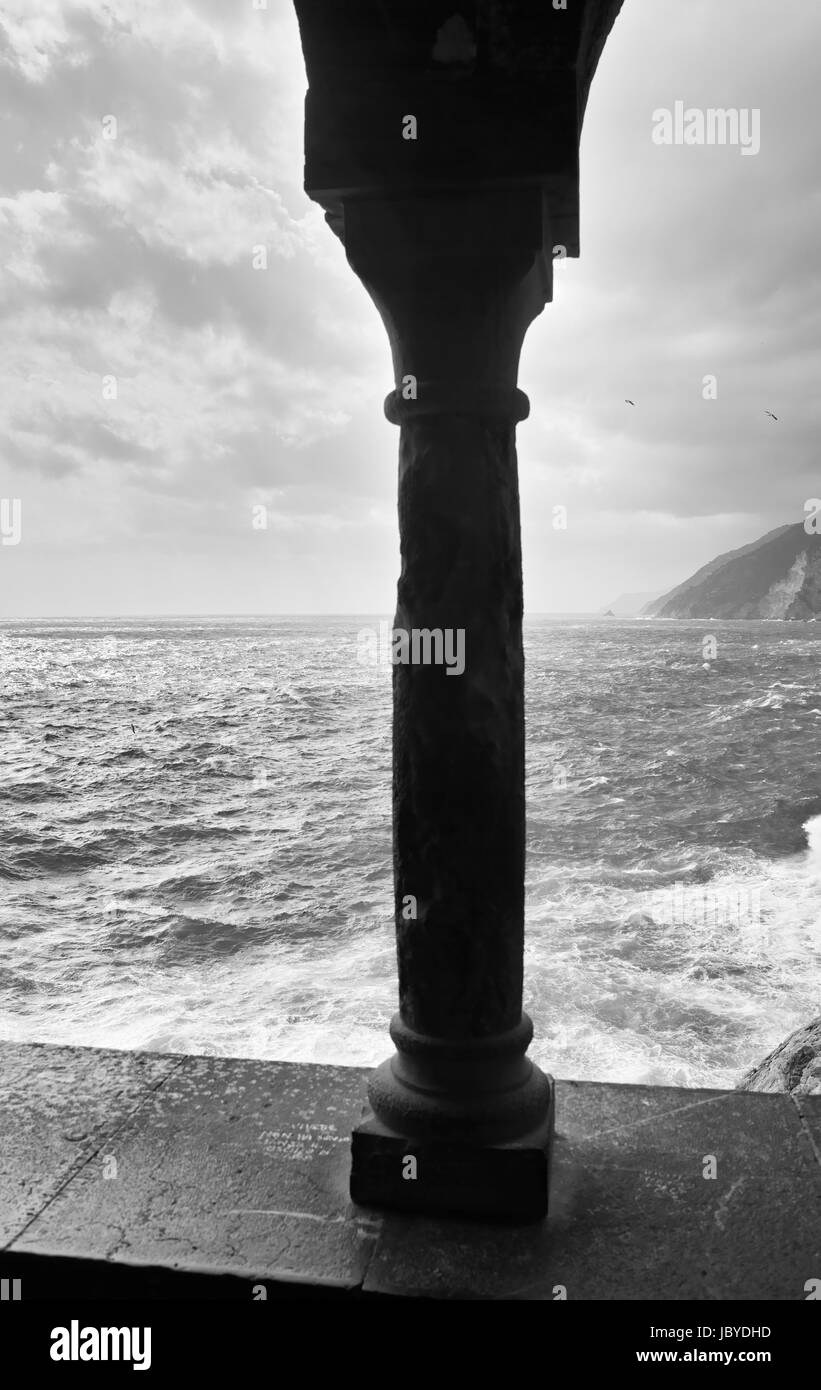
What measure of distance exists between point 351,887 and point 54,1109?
47.4 ft

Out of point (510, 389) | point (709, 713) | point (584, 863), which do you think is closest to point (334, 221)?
point (510, 389)

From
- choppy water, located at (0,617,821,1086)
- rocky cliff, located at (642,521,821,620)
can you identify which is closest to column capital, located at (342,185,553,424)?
choppy water, located at (0,617,821,1086)

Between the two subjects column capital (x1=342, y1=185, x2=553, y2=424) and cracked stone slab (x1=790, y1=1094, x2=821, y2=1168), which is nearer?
column capital (x1=342, y1=185, x2=553, y2=424)

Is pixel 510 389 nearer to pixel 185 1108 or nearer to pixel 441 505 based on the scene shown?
pixel 441 505

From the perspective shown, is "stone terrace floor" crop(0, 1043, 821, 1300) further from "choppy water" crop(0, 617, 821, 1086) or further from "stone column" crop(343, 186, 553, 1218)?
"choppy water" crop(0, 617, 821, 1086)

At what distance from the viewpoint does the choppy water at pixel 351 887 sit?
37.9 feet

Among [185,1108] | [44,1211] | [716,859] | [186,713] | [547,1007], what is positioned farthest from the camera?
[186,713]

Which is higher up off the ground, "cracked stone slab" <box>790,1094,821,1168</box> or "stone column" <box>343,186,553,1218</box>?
"stone column" <box>343,186,553,1218</box>

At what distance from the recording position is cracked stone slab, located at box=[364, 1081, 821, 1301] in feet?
7.18

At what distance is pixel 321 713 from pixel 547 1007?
103 feet

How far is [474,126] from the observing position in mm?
2355

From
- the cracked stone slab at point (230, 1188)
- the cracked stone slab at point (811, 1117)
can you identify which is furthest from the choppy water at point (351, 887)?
the cracked stone slab at point (230, 1188)

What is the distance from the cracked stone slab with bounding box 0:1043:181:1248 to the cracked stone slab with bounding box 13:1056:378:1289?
56 mm

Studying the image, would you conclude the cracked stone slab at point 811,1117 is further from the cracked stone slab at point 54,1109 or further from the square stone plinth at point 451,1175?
the cracked stone slab at point 54,1109
